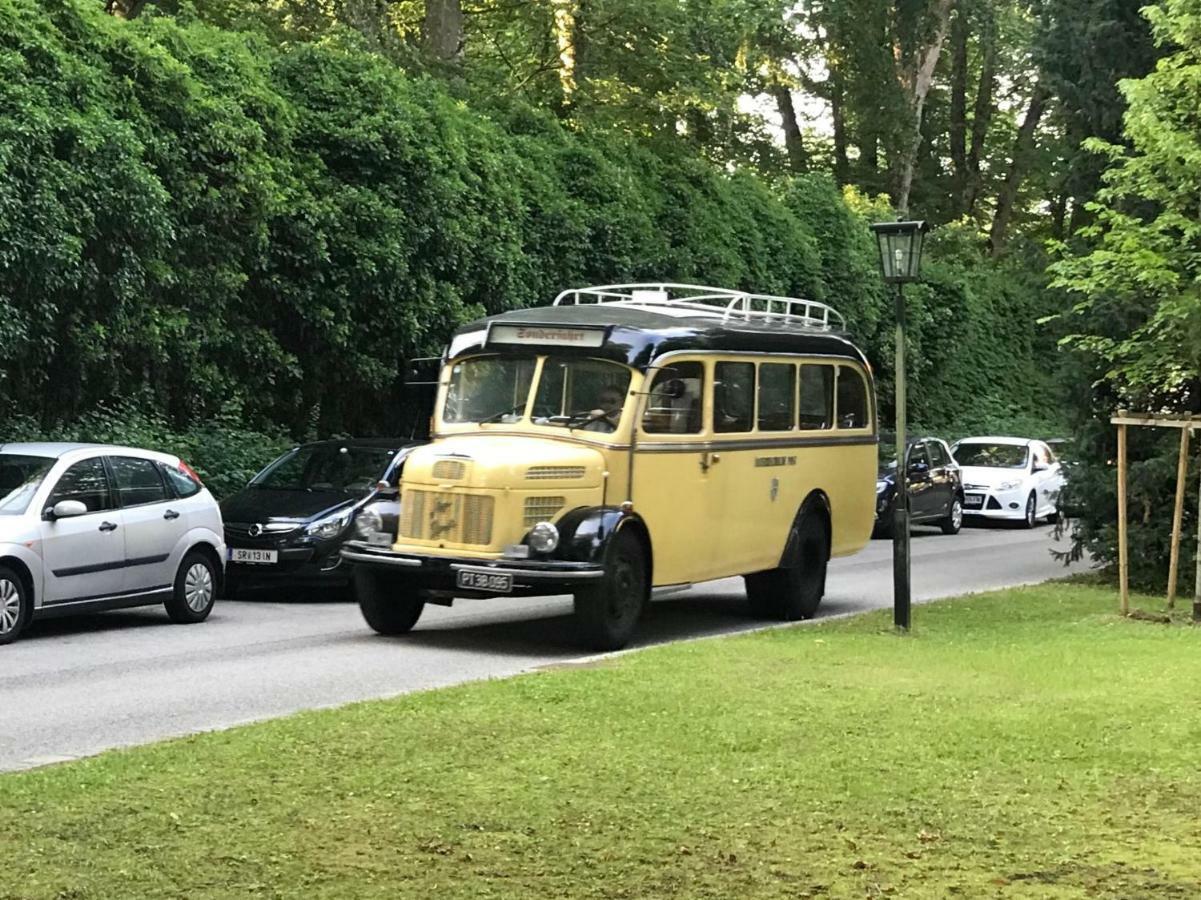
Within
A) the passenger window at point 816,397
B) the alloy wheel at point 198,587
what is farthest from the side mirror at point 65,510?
the passenger window at point 816,397

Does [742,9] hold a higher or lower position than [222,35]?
higher

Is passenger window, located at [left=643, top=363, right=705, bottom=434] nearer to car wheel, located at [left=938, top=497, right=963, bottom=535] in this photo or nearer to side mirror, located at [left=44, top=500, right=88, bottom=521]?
side mirror, located at [left=44, top=500, right=88, bottom=521]

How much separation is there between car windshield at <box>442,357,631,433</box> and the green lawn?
3.29 metres

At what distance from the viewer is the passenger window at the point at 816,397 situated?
685 inches

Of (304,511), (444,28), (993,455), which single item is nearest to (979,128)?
(993,455)

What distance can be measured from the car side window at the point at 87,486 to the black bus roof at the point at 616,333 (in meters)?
3.17

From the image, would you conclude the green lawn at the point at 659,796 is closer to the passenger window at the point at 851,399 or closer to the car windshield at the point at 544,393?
the car windshield at the point at 544,393

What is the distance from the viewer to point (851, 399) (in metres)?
18.4

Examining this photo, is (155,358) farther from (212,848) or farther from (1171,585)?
(212,848)

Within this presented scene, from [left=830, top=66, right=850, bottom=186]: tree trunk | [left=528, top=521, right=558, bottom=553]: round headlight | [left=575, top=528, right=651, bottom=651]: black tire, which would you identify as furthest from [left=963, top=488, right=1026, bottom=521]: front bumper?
[left=830, top=66, right=850, bottom=186]: tree trunk

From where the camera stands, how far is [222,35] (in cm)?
2275

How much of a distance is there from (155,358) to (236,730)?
12045 mm

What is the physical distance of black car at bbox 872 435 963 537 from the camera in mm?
28094

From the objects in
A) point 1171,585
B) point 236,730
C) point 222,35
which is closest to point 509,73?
point 222,35
